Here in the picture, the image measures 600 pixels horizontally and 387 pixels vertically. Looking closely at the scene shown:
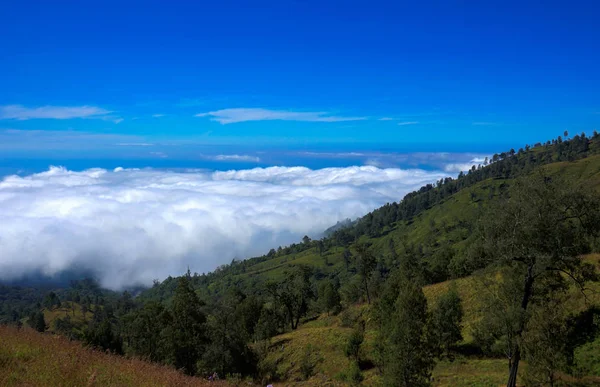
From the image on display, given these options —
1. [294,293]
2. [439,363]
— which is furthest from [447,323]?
[294,293]

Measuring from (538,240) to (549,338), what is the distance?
14.9 feet

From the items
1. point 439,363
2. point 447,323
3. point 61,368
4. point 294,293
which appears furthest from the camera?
point 294,293

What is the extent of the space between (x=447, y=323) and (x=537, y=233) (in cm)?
1857

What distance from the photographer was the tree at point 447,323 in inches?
1191

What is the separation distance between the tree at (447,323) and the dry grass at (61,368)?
2546 centimetres

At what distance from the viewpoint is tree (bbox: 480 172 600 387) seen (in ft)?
47.9

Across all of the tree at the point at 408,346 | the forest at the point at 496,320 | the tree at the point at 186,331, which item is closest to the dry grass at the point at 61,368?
the forest at the point at 496,320

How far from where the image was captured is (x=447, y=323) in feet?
100

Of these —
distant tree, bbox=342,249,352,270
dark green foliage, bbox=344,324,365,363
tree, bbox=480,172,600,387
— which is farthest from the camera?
distant tree, bbox=342,249,352,270

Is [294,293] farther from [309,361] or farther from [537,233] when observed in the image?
[537,233]

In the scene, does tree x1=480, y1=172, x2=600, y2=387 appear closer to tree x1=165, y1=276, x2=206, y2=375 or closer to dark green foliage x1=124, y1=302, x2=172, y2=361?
tree x1=165, y1=276, x2=206, y2=375

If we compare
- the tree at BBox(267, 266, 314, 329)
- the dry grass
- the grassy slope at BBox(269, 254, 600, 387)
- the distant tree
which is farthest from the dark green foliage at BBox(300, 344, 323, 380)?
the distant tree

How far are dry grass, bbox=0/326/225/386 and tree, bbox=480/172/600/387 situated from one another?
13.1 meters

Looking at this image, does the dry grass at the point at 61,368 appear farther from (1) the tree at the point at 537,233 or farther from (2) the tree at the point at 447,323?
(2) the tree at the point at 447,323
